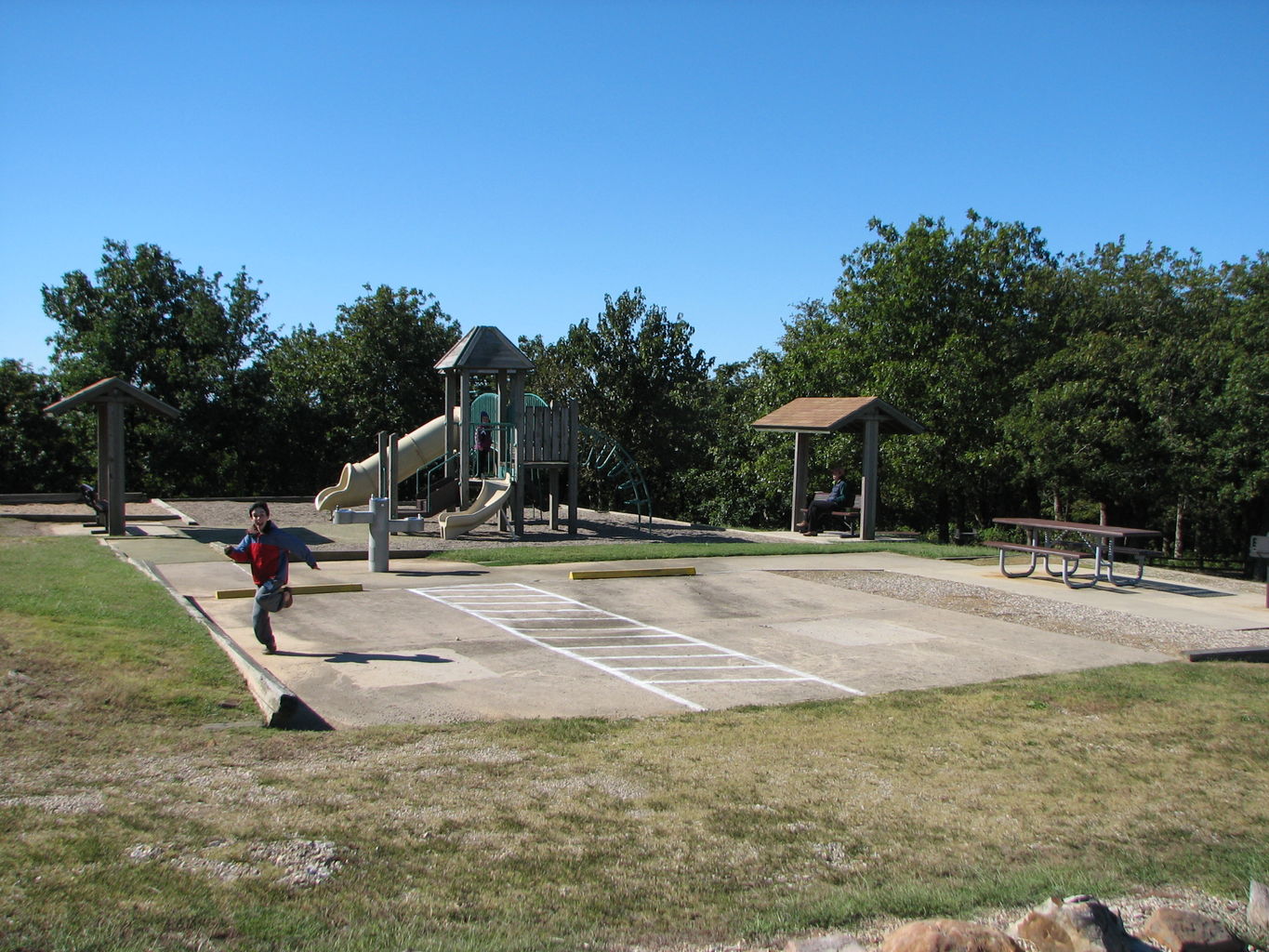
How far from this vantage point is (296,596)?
12344 millimetres

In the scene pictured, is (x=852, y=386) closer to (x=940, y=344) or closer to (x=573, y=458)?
(x=940, y=344)

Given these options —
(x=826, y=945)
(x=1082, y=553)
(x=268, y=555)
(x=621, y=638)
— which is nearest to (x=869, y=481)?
(x=1082, y=553)

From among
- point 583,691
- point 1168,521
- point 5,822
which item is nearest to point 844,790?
point 583,691

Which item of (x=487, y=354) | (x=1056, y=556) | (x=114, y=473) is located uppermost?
(x=487, y=354)

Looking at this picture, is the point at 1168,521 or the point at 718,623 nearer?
the point at 718,623

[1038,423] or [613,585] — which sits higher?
[1038,423]

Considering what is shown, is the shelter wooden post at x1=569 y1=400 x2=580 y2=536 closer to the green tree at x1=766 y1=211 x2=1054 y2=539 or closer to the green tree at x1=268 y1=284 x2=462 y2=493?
the green tree at x1=766 y1=211 x2=1054 y2=539

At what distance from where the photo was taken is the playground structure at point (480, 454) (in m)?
21.2

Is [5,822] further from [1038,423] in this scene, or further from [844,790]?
[1038,423]

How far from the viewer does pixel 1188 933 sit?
4012 millimetres

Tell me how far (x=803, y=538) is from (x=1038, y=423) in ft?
29.9

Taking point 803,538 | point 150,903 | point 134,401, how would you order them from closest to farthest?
point 150,903 → point 134,401 → point 803,538

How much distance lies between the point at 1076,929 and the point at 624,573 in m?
11.2

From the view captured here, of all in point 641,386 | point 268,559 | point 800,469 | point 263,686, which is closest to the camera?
point 263,686
